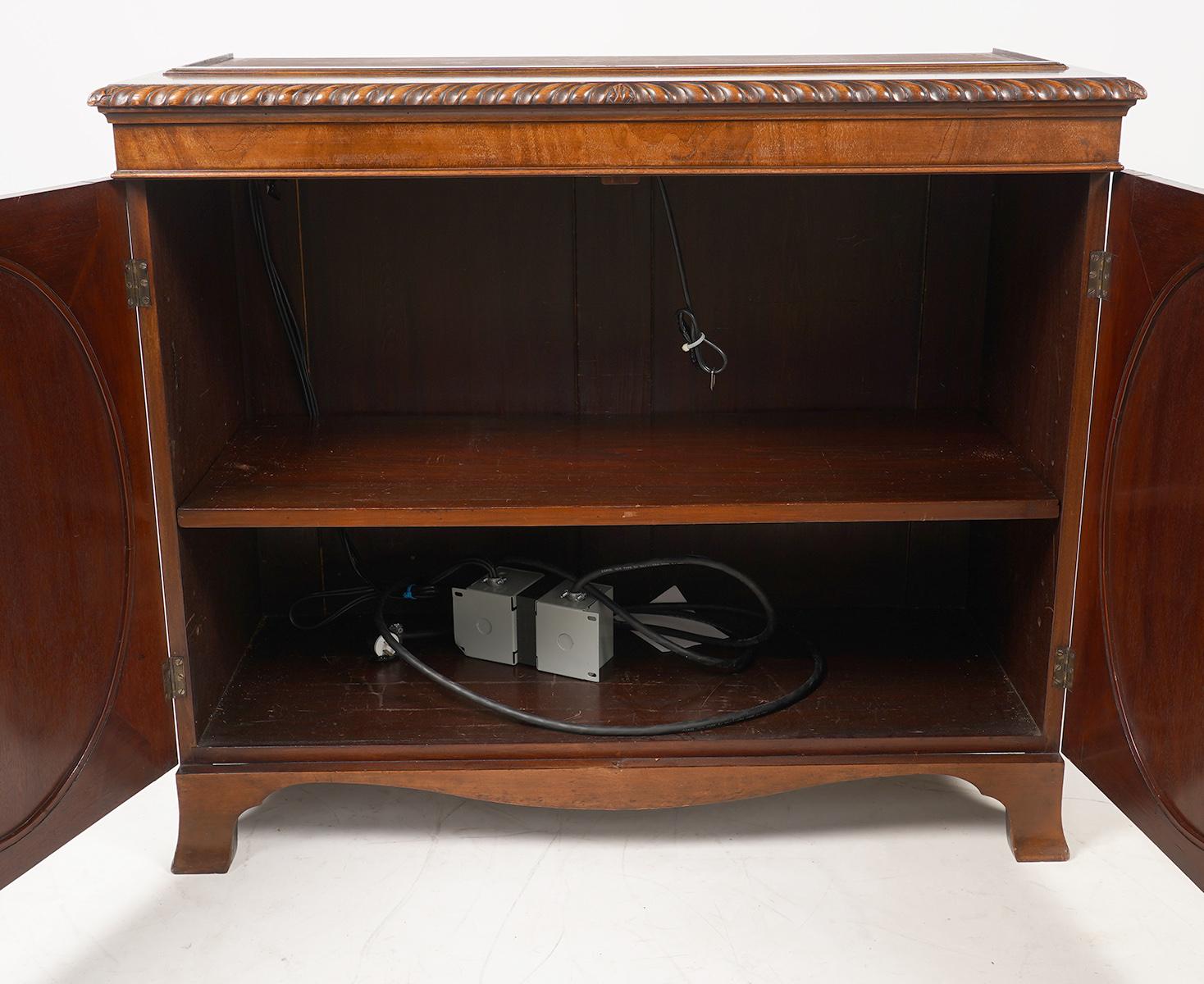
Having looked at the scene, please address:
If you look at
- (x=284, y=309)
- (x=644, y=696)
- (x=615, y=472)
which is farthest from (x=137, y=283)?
(x=644, y=696)

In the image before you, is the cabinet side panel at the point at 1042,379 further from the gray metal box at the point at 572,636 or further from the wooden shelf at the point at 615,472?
the gray metal box at the point at 572,636

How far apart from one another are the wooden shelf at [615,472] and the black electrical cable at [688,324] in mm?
91

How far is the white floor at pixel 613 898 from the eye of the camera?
151 cm

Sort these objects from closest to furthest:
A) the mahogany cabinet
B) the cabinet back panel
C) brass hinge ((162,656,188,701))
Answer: the mahogany cabinet
brass hinge ((162,656,188,701))
the cabinet back panel

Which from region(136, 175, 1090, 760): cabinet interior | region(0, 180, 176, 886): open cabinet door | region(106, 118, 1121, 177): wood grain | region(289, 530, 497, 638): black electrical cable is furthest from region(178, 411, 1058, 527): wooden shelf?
region(106, 118, 1121, 177): wood grain

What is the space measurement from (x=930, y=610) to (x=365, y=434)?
0.91m

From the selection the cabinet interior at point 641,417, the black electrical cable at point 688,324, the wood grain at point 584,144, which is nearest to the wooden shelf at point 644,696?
the cabinet interior at point 641,417

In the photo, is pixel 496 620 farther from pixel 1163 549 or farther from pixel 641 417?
pixel 1163 549

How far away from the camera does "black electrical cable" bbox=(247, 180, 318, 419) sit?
193cm

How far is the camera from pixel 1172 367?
135cm

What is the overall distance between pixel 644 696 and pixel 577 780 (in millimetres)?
186

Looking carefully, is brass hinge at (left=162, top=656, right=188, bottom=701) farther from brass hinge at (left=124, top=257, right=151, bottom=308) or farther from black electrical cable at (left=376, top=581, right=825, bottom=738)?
brass hinge at (left=124, top=257, right=151, bottom=308)

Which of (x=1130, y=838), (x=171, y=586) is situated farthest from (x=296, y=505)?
(x=1130, y=838)

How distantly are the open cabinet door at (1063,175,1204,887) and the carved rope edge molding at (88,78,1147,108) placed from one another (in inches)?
6.6
